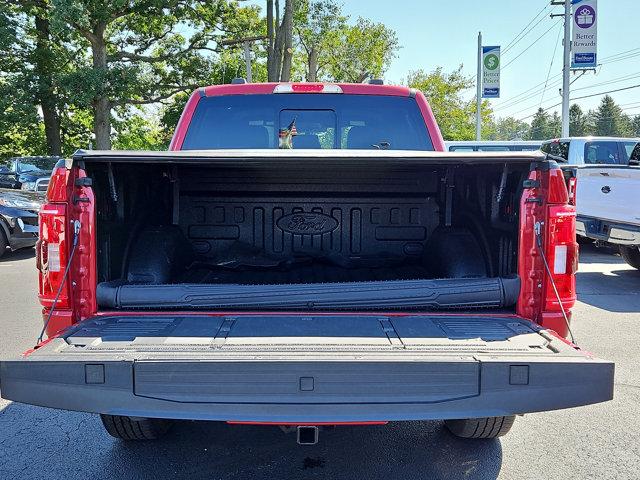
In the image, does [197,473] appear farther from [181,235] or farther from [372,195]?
[372,195]

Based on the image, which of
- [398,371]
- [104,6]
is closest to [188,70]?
[104,6]

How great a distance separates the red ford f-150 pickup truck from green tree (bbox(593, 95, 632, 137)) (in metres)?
103

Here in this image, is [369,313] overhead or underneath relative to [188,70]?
underneath

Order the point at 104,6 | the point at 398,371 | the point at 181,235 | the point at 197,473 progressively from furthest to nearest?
the point at 104,6, the point at 181,235, the point at 197,473, the point at 398,371

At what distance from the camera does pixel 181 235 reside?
3.58 metres

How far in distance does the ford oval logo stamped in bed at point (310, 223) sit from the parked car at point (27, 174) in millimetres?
15235

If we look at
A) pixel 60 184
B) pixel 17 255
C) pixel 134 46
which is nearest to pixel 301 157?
pixel 60 184

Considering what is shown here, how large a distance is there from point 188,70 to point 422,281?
2641 centimetres

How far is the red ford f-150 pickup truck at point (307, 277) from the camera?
216 cm

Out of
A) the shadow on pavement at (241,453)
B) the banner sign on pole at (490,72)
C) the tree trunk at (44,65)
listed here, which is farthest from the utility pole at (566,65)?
the tree trunk at (44,65)

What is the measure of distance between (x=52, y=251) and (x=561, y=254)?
7.90ft

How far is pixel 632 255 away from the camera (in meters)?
9.05

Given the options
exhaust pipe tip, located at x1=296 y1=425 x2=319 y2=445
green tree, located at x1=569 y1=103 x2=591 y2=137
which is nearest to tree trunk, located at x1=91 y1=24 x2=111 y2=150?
exhaust pipe tip, located at x1=296 y1=425 x2=319 y2=445

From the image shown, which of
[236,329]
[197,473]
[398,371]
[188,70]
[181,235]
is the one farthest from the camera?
[188,70]
